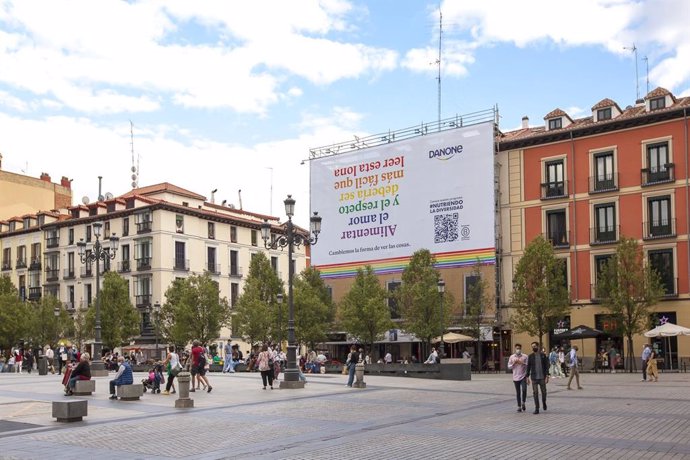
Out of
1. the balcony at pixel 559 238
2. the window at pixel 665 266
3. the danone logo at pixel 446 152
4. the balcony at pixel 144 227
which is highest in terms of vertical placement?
the danone logo at pixel 446 152

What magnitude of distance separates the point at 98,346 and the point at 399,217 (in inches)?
961

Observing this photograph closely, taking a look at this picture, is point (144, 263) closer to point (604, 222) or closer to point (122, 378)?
point (604, 222)

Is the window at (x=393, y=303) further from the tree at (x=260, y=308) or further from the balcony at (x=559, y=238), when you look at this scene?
the balcony at (x=559, y=238)

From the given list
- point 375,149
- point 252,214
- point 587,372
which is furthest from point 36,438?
point 252,214

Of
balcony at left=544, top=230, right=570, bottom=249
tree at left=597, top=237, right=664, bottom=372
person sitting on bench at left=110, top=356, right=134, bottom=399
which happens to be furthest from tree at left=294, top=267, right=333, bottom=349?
person sitting on bench at left=110, top=356, right=134, bottom=399

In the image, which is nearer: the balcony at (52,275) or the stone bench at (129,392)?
the stone bench at (129,392)

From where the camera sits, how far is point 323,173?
56.5 m

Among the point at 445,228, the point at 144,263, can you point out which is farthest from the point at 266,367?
the point at 144,263

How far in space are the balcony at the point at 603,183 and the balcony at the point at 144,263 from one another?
3601 cm

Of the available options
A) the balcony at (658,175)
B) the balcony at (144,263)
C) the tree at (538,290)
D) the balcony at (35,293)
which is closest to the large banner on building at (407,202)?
the tree at (538,290)

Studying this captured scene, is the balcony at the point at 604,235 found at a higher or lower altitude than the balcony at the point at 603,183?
lower

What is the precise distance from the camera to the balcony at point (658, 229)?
4241 centimetres

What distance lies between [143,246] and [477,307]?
3160cm

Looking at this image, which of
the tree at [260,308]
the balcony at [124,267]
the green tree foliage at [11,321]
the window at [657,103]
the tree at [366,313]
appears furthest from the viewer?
the balcony at [124,267]
